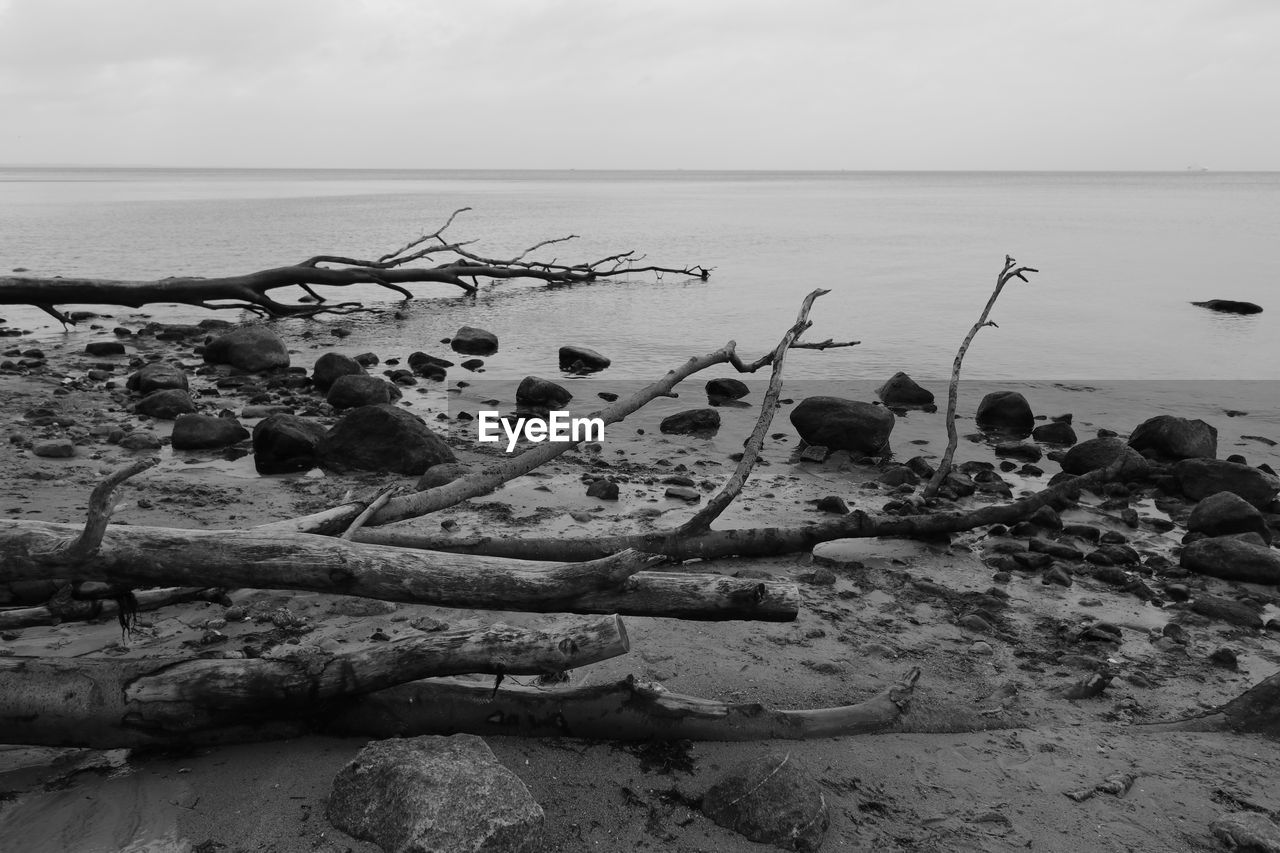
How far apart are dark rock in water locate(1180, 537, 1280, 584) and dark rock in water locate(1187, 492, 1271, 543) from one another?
63 centimetres

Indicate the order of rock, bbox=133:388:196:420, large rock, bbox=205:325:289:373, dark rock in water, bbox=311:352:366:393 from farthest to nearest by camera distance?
large rock, bbox=205:325:289:373 < dark rock in water, bbox=311:352:366:393 < rock, bbox=133:388:196:420

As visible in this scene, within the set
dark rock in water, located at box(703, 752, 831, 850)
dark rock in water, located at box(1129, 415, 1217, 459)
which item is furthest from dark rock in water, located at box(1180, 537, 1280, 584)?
dark rock in water, located at box(703, 752, 831, 850)

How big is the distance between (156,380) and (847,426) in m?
7.32

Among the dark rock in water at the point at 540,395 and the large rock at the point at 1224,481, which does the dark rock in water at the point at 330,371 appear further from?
the large rock at the point at 1224,481

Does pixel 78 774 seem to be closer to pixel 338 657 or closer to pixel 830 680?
pixel 338 657

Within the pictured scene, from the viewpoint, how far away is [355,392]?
10352 millimetres

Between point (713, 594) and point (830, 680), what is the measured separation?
103cm

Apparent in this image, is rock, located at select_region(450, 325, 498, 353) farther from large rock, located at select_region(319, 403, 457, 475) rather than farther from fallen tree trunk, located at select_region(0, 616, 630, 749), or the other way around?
fallen tree trunk, located at select_region(0, 616, 630, 749)

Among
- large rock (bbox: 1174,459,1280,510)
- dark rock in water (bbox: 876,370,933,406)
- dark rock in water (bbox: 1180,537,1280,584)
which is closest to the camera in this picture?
dark rock in water (bbox: 1180,537,1280,584)

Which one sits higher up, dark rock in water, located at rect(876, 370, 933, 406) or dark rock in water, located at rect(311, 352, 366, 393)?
dark rock in water, located at rect(311, 352, 366, 393)

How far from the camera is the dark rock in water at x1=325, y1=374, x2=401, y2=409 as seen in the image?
10320 mm

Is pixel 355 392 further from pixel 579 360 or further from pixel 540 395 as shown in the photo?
pixel 579 360

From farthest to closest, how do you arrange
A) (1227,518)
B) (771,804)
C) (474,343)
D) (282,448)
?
(474,343) → (282,448) → (1227,518) → (771,804)

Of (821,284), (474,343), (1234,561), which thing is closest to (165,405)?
(474,343)
